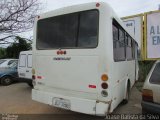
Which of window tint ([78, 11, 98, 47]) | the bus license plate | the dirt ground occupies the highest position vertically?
window tint ([78, 11, 98, 47])

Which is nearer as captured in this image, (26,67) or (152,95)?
(152,95)

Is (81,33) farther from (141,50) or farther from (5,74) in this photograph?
(141,50)

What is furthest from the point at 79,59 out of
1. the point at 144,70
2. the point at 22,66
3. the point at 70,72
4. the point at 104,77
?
the point at 144,70

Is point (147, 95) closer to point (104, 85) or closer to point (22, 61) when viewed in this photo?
point (104, 85)

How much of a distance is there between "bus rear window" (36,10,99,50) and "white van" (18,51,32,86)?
3910mm

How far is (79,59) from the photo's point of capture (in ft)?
13.4

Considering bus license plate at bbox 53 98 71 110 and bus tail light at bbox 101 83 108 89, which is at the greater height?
bus tail light at bbox 101 83 108 89

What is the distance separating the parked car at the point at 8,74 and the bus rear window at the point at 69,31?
248 inches

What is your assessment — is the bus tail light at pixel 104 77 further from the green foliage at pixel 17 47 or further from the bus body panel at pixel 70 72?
the green foliage at pixel 17 47

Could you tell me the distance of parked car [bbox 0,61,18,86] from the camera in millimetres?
10289

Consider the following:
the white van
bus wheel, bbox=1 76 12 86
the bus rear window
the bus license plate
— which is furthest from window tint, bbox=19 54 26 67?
the bus license plate

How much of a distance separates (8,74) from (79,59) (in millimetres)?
7676

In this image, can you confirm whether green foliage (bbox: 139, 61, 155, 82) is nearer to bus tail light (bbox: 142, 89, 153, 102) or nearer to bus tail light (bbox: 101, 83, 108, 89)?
bus tail light (bbox: 142, 89, 153, 102)

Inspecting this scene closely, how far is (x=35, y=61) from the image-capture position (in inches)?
197
